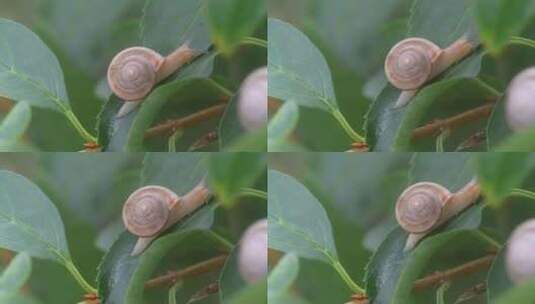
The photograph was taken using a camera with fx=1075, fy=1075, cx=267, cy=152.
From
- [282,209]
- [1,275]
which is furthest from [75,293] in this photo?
[282,209]

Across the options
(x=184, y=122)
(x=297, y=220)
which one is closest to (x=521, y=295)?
(x=297, y=220)

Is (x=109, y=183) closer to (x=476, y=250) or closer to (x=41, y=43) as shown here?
(x=41, y=43)

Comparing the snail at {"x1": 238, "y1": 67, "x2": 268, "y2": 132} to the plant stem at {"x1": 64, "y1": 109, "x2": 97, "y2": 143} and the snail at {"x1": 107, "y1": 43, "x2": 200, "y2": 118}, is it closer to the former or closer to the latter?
the snail at {"x1": 107, "y1": 43, "x2": 200, "y2": 118}

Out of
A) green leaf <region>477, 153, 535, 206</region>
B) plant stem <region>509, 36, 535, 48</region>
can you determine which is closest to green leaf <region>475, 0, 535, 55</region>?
plant stem <region>509, 36, 535, 48</region>

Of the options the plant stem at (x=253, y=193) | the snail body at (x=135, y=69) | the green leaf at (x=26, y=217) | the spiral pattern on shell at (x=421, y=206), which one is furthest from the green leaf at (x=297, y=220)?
the green leaf at (x=26, y=217)

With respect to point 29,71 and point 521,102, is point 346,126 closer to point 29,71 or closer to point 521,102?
point 521,102
